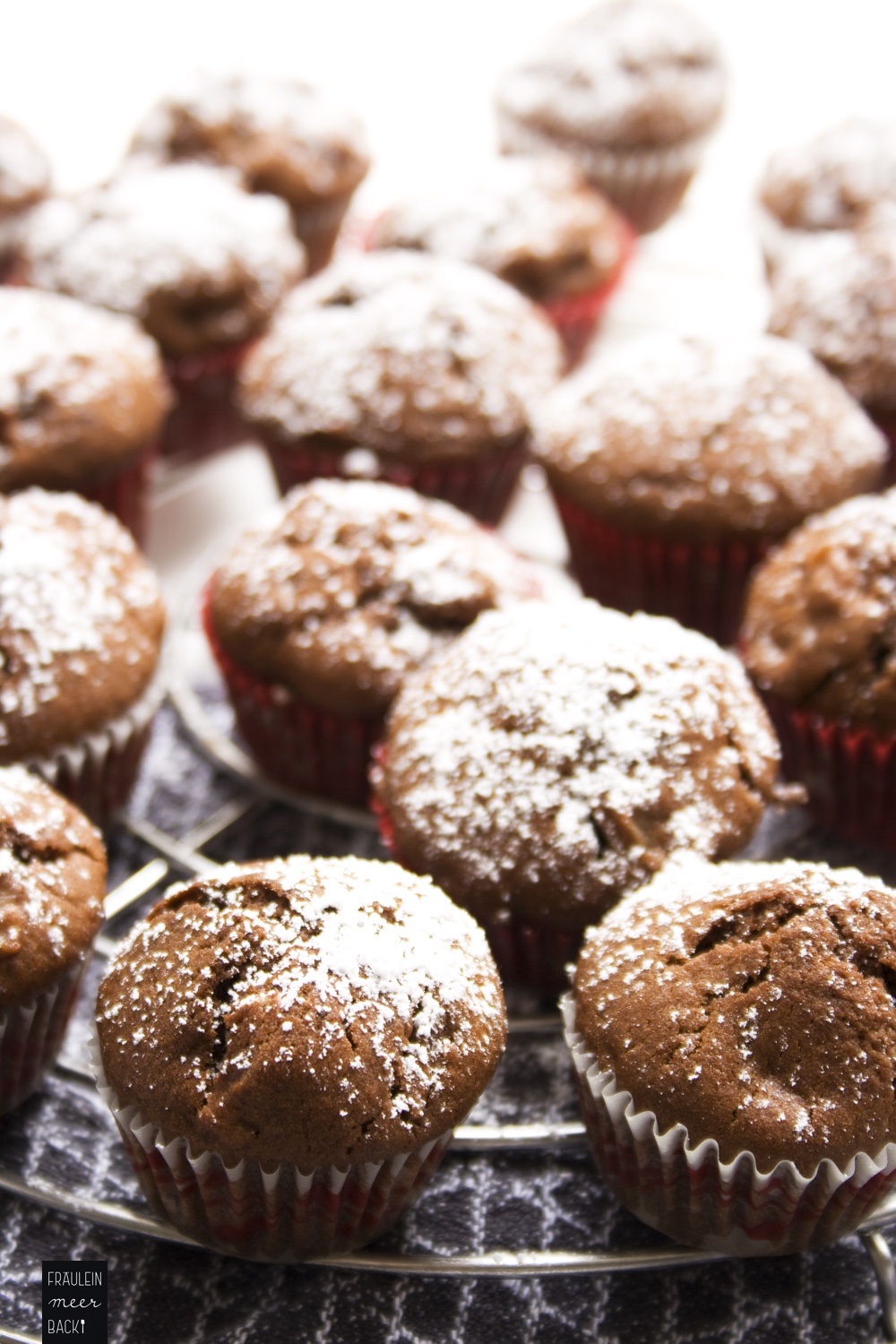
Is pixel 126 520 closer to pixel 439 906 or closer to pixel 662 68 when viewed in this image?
pixel 439 906

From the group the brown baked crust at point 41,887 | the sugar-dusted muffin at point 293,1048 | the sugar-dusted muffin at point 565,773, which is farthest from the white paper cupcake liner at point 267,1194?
the sugar-dusted muffin at point 565,773

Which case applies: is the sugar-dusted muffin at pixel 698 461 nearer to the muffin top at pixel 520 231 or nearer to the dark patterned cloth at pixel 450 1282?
the muffin top at pixel 520 231

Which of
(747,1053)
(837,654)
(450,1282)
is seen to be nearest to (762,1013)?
(747,1053)

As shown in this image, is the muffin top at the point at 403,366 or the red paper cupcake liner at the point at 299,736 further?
the muffin top at the point at 403,366

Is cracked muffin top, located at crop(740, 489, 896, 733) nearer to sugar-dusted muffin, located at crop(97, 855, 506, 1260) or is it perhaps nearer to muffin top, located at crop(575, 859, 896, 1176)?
muffin top, located at crop(575, 859, 896, 1176)

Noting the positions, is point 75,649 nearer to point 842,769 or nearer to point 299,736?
point 299,736

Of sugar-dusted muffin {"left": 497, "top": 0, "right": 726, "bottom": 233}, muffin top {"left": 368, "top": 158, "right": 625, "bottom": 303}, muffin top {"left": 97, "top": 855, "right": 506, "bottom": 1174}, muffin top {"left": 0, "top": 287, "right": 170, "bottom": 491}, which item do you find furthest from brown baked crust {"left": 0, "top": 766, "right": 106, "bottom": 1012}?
sugar-dusted muffin {"left": 497, "top": 0, "right": 726, "bottom": 233}
